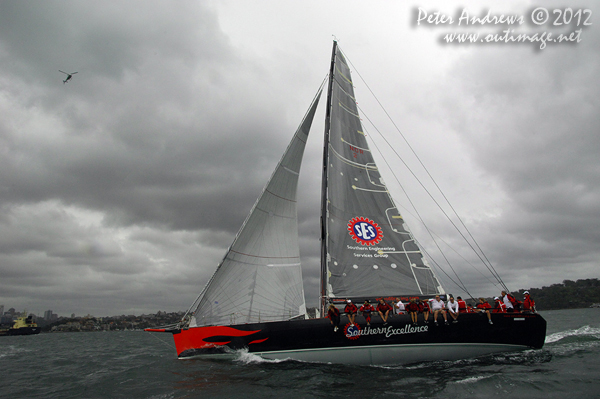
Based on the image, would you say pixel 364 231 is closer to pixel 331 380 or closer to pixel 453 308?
pixel 453 308

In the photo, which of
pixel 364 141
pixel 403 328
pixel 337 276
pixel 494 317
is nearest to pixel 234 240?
pixel 337 276

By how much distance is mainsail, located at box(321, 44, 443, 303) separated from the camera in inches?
509

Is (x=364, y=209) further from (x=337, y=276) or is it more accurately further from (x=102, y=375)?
(x=102, y=375)

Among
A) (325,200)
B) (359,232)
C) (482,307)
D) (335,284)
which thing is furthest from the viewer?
(325,200)

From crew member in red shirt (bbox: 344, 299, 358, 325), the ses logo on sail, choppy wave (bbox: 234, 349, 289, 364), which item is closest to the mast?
the ses logo on sail

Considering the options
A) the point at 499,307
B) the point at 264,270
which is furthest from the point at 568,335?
the point at 264,270

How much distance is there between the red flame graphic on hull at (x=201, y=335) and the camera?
440 inches

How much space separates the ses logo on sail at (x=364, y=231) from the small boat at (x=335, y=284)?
43 millimetres

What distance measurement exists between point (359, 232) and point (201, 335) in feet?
23.0

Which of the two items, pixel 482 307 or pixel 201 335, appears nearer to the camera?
pixel 201 335

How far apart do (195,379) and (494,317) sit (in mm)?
9697

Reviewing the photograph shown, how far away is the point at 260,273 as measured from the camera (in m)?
12.6

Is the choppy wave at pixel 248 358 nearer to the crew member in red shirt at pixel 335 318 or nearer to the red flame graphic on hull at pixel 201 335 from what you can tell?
the red flame graphic on hull at pixel 201 335

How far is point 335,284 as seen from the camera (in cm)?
1270
